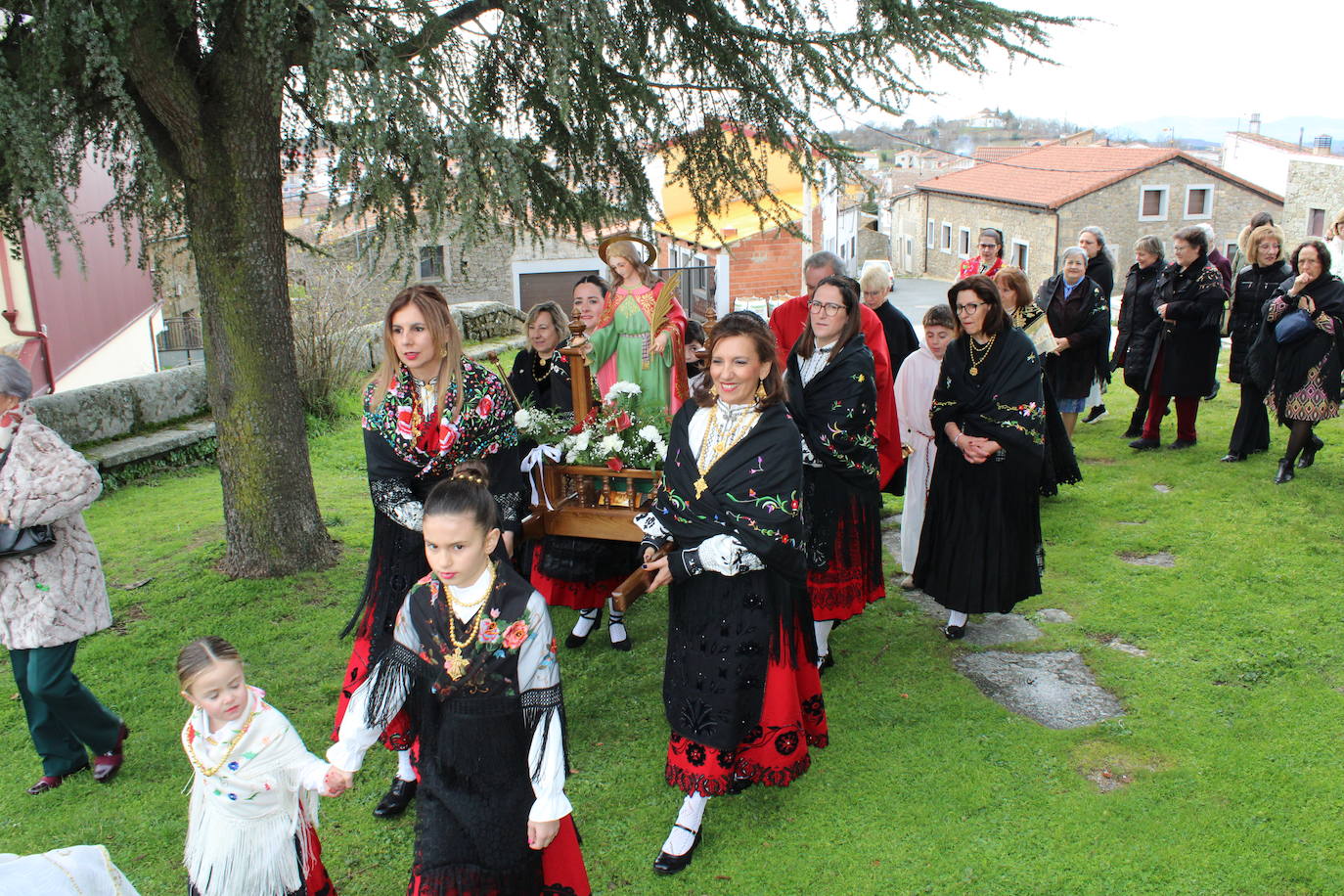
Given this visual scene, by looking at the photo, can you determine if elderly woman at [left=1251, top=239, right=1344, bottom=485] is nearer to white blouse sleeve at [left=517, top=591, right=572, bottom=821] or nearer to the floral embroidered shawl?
the floral embroidered shawl

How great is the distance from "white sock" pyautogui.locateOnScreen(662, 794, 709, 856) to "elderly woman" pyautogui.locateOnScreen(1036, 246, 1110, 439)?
5996 millimetres

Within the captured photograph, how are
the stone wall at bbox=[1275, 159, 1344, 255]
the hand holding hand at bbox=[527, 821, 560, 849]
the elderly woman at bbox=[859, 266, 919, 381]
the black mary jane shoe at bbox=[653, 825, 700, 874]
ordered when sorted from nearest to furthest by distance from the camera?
1. the hand holding hand at bbox=[527, 821, 560, 849]
2. the black mary jane shoe at bbox=[653, 825, 700, 874]
3. the elderly woman at bbox=[859, 266, 919, 381]
4. the stone wall at bbox=[1275, 159, 1344, 255]

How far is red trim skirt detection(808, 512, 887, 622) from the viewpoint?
5277 mm

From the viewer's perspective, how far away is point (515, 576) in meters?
3.15

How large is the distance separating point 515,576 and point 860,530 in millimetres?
2656

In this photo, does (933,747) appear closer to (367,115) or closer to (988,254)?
(367,115)

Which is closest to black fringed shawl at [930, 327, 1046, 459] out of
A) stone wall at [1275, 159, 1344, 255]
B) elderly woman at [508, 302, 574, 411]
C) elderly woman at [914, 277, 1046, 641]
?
elderly woman at [914, 277, 1046, 641]

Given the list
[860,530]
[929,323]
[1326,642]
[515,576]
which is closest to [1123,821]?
[860,530]

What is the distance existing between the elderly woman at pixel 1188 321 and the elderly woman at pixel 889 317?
312 centimetres

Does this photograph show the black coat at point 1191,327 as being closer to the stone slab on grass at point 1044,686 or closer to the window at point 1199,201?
the stone slab on grass at point 1044,686

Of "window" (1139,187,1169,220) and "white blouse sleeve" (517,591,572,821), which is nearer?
"white blouse sleeve" (517,591,572,821)

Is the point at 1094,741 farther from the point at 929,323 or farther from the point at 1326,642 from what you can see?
the point at 929,323

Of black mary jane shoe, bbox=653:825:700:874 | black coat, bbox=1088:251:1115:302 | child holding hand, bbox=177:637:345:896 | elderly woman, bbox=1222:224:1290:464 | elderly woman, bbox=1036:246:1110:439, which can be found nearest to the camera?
child holding hand, bbox=177:637:345:896

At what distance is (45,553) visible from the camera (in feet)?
14.2
